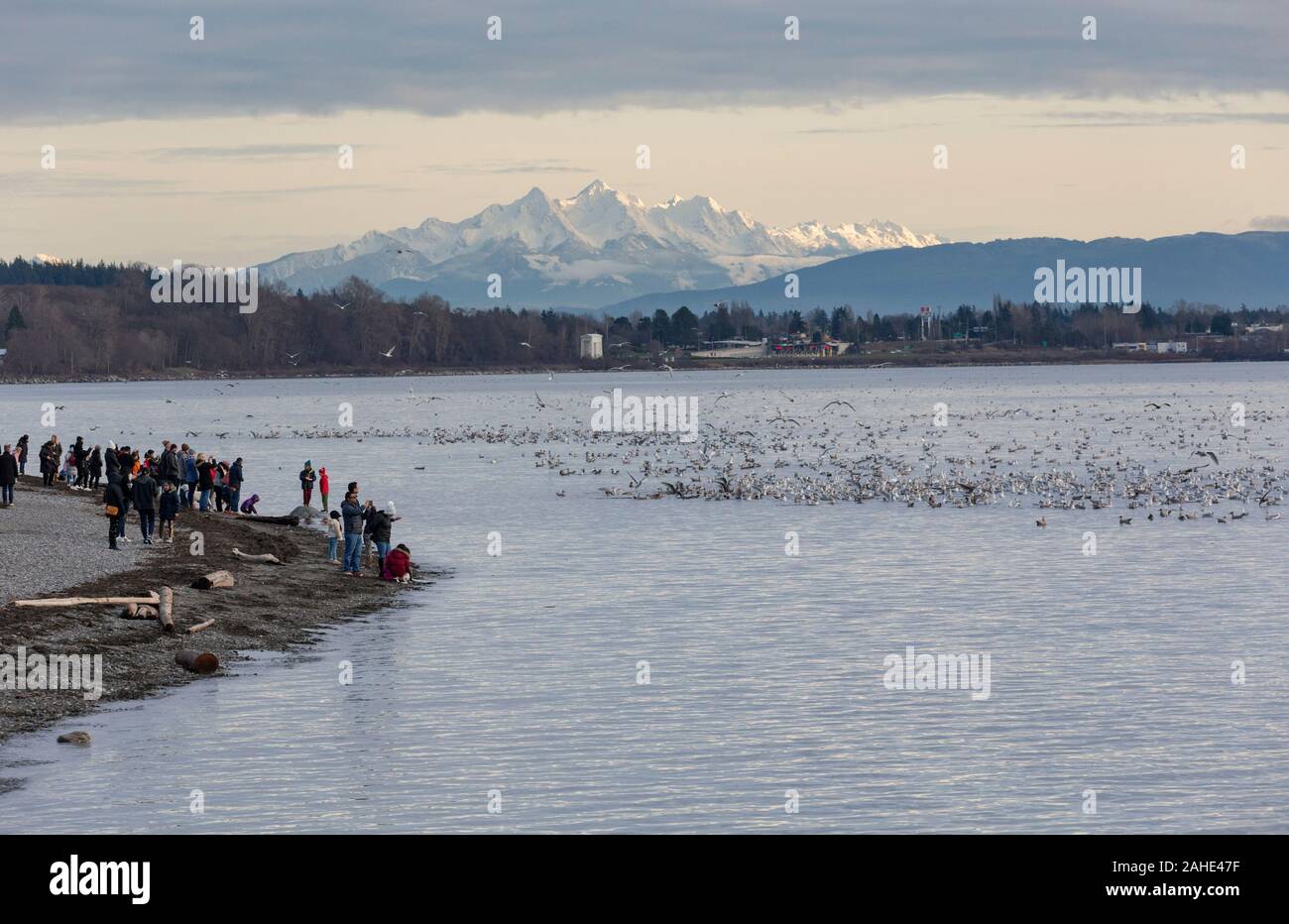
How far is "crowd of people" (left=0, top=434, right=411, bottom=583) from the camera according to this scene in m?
34.1

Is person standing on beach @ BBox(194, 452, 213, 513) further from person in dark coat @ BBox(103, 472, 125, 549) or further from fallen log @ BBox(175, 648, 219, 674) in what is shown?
fallen log @ BBox(175, 648, 219, 674)

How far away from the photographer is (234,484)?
156ft

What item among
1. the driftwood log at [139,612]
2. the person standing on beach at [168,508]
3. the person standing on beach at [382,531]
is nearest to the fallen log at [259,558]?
the person standing on beach at [382,531]

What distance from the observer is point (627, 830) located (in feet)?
54.7

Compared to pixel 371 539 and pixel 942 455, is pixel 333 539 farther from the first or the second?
pixel 942 455

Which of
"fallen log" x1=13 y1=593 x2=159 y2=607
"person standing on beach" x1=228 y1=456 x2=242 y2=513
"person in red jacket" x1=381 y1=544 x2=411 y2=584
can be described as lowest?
"person in red jacket" x1=381 y1=544 x2=411 y2=584

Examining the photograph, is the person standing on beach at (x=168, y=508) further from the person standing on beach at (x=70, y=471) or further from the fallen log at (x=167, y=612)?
the person standing on beach at (x=70, y=471)

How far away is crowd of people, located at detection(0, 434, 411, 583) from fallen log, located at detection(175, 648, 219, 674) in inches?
318

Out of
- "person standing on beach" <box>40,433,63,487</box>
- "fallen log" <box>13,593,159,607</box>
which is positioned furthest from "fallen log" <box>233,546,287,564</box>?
"person standing on beach" <box>40,433,63,487</box>

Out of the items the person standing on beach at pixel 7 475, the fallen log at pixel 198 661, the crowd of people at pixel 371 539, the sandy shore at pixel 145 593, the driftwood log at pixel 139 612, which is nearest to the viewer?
the sandy shore at pixel 145 593

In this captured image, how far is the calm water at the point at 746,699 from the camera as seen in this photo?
17594 mm

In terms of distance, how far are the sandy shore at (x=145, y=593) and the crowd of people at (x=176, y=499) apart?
1.71 feet
